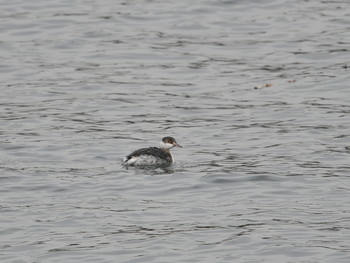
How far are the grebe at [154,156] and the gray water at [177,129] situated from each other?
231mm

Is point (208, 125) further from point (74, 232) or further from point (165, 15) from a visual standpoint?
point (165, 15)

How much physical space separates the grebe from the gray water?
9.1 inches

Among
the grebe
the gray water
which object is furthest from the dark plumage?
the gray water

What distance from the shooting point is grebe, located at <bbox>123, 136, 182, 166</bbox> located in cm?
1930

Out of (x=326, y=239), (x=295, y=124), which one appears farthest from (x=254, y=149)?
(x=326, y=239)

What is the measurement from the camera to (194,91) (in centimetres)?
2527

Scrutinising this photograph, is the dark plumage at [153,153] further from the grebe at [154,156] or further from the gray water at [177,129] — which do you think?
the gray water at [177,129]

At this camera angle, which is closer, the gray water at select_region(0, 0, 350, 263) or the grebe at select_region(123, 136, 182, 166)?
the gray water at select_region(0, 0, 350, 263)

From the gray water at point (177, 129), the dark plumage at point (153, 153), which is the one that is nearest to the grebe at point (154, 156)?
the dark plumage at point (153, 153)

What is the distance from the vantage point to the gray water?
15.1m

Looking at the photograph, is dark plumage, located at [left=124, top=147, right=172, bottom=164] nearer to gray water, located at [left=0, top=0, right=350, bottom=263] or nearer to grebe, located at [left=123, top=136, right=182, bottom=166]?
grebe, located at [left=123, top=136, right=182, bottom=166]

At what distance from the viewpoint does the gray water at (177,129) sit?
15.1 m

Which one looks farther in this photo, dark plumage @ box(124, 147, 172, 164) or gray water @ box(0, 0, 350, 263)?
dark plumage @ box(124, 147, 172, 164)

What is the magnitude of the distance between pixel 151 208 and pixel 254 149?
14.0 feet
